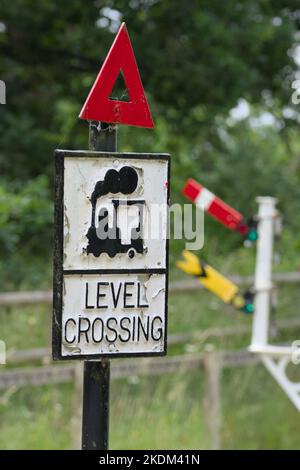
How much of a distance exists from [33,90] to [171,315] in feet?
12.0

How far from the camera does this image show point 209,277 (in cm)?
539

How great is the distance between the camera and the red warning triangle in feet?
9.60

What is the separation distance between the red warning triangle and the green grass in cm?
309

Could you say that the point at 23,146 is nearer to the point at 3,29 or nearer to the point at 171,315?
the point at 3,29

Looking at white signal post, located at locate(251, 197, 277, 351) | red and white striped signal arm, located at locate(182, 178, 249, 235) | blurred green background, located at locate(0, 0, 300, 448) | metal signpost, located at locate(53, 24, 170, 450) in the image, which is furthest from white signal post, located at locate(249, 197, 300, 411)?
metal signpost, located at locate(53, 24, 170, 450)

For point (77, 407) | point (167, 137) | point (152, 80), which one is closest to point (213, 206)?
point (77, 407)

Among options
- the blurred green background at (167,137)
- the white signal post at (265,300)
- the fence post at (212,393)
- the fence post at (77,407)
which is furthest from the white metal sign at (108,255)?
the fence post at (212,393)

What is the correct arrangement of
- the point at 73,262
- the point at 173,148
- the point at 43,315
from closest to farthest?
the point at 73,262 < the point at 43,315 < the point at 173,148

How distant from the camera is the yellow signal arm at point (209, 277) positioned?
5271 mm

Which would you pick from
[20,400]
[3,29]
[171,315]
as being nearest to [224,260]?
[171,315]

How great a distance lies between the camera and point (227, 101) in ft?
31.8

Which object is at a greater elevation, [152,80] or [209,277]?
[152,80]

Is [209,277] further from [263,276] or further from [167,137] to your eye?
[167,137]

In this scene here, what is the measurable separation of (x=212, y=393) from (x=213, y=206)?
5.50 feet
